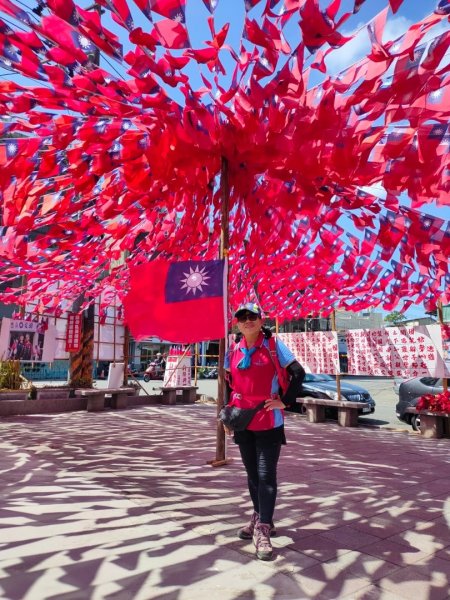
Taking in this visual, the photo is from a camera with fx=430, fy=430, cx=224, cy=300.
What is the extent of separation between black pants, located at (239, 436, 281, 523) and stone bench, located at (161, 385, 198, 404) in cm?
1150

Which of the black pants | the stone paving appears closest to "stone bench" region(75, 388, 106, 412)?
the stone paving

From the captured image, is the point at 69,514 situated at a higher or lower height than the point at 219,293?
A: lower

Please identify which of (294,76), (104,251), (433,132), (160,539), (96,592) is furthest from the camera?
(104,251)

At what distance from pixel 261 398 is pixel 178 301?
8.70 ft

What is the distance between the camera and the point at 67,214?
6.55 metres

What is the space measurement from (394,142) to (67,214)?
15.4ft

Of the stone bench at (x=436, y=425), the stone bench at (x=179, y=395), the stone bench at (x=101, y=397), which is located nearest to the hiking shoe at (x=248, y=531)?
the stone bench at (x=436, y=425)

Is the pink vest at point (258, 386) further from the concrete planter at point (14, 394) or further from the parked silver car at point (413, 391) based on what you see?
the concrete planter at point (14, 394)

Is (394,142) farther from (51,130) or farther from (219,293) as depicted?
(51,130)

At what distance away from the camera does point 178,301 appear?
18.7 ft

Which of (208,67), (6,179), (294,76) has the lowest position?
(6,179)

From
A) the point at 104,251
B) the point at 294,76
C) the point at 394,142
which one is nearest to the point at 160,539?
the point at 294,76

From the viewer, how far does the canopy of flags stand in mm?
3180

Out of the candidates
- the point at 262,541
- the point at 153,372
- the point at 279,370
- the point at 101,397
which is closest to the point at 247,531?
the point at 262,541
